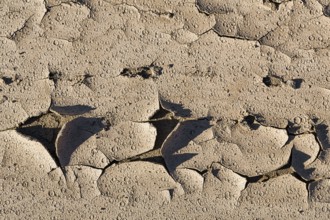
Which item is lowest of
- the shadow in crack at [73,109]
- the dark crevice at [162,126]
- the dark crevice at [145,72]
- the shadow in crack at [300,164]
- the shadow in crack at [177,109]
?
the shadow in crack at [300,164]

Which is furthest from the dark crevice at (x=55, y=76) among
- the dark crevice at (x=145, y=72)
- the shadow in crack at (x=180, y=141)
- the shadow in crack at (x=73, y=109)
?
the shadow in crack at (x=180, y=141)

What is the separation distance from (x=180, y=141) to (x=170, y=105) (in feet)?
0.67

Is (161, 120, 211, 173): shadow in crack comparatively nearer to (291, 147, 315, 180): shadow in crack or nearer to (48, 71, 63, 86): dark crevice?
(291, 147, 315, 180): shadow in crack

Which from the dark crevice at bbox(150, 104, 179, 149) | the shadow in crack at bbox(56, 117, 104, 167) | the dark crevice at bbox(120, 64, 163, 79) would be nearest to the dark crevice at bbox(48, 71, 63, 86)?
the shadow in crack at bbox(56, 117, 104, 167)

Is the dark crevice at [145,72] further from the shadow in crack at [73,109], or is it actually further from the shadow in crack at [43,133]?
the shadow in crack at [43,133]

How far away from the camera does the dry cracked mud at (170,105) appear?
2479 millimetres

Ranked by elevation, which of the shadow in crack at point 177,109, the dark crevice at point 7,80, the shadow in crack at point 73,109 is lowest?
the shadow in crack at point 73,109

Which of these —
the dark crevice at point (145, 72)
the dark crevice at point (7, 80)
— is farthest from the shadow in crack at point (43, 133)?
the dark crevice at point (145, 72)

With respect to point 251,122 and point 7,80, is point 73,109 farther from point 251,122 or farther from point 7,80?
point 251,122

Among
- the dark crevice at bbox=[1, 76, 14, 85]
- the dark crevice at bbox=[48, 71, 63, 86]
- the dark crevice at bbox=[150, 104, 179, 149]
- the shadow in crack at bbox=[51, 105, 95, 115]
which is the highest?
the dark crevice at bbox=[48, 71, 63, 86]

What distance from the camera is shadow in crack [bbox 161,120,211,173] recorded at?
250 centimetres

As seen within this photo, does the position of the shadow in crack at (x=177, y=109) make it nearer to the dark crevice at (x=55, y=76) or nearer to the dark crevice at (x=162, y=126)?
the dark crevice at (x=162, y=126)

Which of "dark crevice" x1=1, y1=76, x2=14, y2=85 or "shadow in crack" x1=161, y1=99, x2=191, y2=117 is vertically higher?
"dark crevice" x1=1, y1=76, x2=14, y2=85

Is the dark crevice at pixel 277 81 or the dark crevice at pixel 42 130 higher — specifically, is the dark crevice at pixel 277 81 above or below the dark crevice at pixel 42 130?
above
